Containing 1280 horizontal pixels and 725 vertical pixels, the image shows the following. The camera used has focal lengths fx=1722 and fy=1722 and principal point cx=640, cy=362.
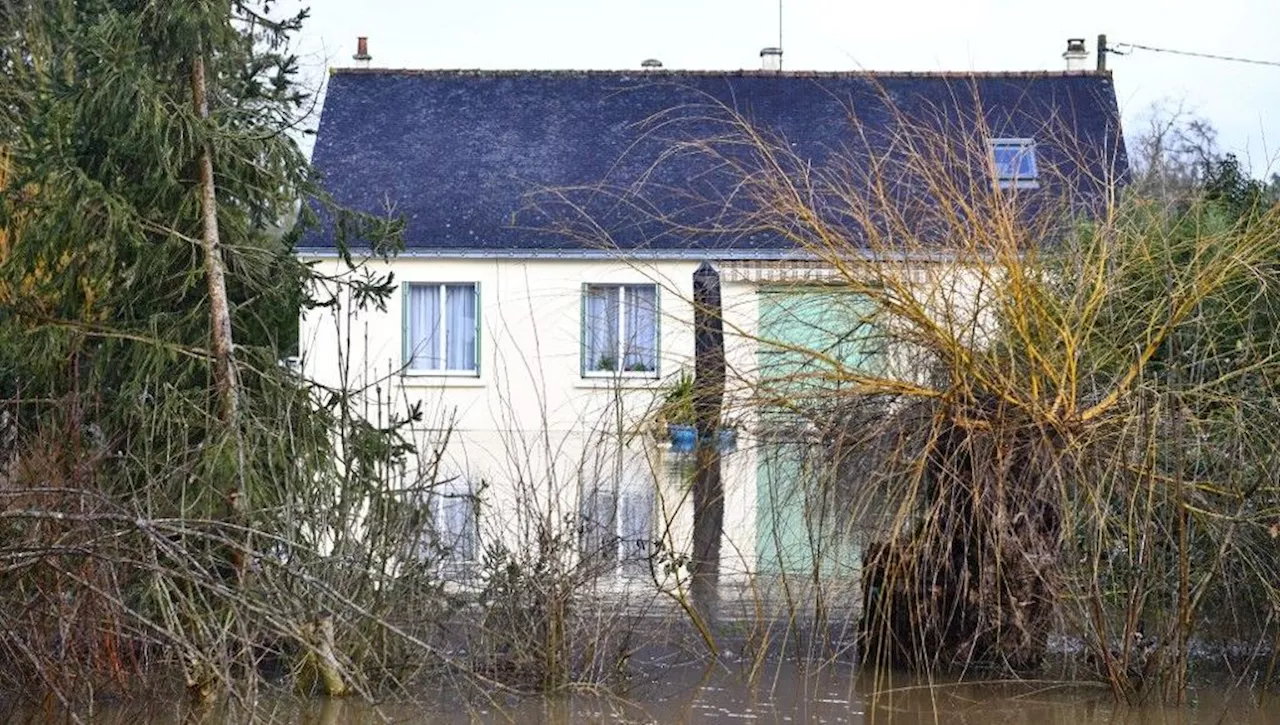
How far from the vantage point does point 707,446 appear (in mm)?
9227

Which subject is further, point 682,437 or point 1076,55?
point 1076,55

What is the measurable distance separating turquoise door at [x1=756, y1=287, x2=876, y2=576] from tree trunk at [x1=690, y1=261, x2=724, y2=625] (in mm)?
242

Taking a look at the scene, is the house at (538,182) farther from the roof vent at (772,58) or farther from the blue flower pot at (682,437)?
the blue flower pot at (682,437)

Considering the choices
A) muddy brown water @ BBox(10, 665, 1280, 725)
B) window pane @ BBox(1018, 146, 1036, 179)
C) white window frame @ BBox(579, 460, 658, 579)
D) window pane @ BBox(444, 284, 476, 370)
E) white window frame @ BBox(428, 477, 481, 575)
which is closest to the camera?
muddy brown water @ BBox(10, 665, 1280, 725)

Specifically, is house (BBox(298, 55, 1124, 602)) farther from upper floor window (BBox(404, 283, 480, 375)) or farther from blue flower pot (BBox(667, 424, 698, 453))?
blue flower pot (BBox(667, 424, 698, 453))

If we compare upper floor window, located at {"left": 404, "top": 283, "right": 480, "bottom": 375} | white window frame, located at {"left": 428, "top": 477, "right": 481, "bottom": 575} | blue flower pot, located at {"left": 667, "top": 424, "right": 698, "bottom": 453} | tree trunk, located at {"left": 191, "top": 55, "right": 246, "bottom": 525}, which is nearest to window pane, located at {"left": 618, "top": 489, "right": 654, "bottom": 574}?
blue flower pot, located at {"left": 667, "top": 424, "right": 698, "bottom": 453}

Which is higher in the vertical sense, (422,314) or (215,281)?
(422,314)

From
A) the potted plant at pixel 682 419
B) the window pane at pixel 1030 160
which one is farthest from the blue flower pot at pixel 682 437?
the window pane at pixel 1030 160

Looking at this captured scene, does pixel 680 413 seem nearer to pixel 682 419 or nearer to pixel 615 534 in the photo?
pixel 682 419

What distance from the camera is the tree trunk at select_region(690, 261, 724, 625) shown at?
30.1 ft

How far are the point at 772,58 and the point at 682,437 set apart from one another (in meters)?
19.5

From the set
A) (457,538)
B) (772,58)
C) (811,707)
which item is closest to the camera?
(811,707)

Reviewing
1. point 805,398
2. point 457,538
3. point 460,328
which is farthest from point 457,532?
point 460,328

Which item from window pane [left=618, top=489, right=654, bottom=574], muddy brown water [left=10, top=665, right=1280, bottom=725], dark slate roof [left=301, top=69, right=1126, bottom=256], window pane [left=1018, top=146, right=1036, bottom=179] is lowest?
muddy brown water [left=10, top=665, right=1280, bottom=725]
